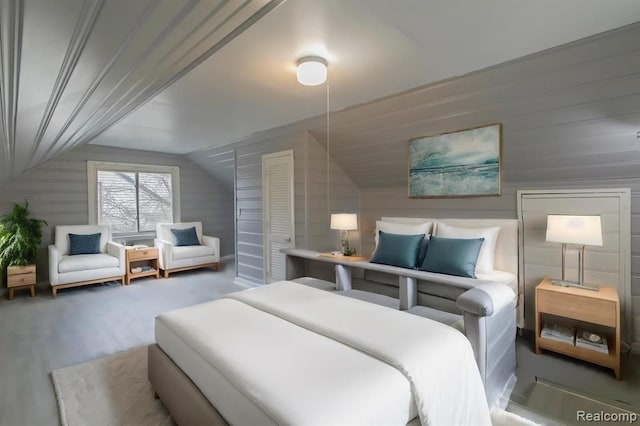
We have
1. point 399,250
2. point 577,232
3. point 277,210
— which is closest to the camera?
point 577,232

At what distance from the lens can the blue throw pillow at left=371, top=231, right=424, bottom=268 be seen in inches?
118

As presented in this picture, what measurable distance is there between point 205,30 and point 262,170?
3.56 m

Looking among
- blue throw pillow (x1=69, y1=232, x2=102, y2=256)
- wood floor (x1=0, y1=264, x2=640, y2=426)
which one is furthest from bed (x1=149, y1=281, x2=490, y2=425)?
blue throw pillow (x1=69, y1=232, x2=102, y2=256)

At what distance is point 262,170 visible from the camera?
462cm

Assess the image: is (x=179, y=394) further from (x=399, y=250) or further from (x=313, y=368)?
(x=399, y=250)

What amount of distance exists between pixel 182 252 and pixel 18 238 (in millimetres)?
2118

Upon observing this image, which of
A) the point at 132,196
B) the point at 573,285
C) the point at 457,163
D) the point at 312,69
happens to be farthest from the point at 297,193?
the point at 132,196

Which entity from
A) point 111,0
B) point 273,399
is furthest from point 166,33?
point 273,399

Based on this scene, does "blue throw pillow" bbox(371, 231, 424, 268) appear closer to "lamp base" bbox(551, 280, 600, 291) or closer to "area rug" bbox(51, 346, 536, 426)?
"lamp base" bbox(551, 280, 600, 291)

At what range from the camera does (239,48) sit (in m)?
2.04

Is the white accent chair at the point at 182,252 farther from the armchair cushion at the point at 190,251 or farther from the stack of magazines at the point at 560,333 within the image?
the stack of magazines at the point at 560,333

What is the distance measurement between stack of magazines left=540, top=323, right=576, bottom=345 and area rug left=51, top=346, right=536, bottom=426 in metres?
1.06

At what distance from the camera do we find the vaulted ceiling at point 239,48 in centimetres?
96

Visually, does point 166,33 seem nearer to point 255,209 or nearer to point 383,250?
point 383,250
